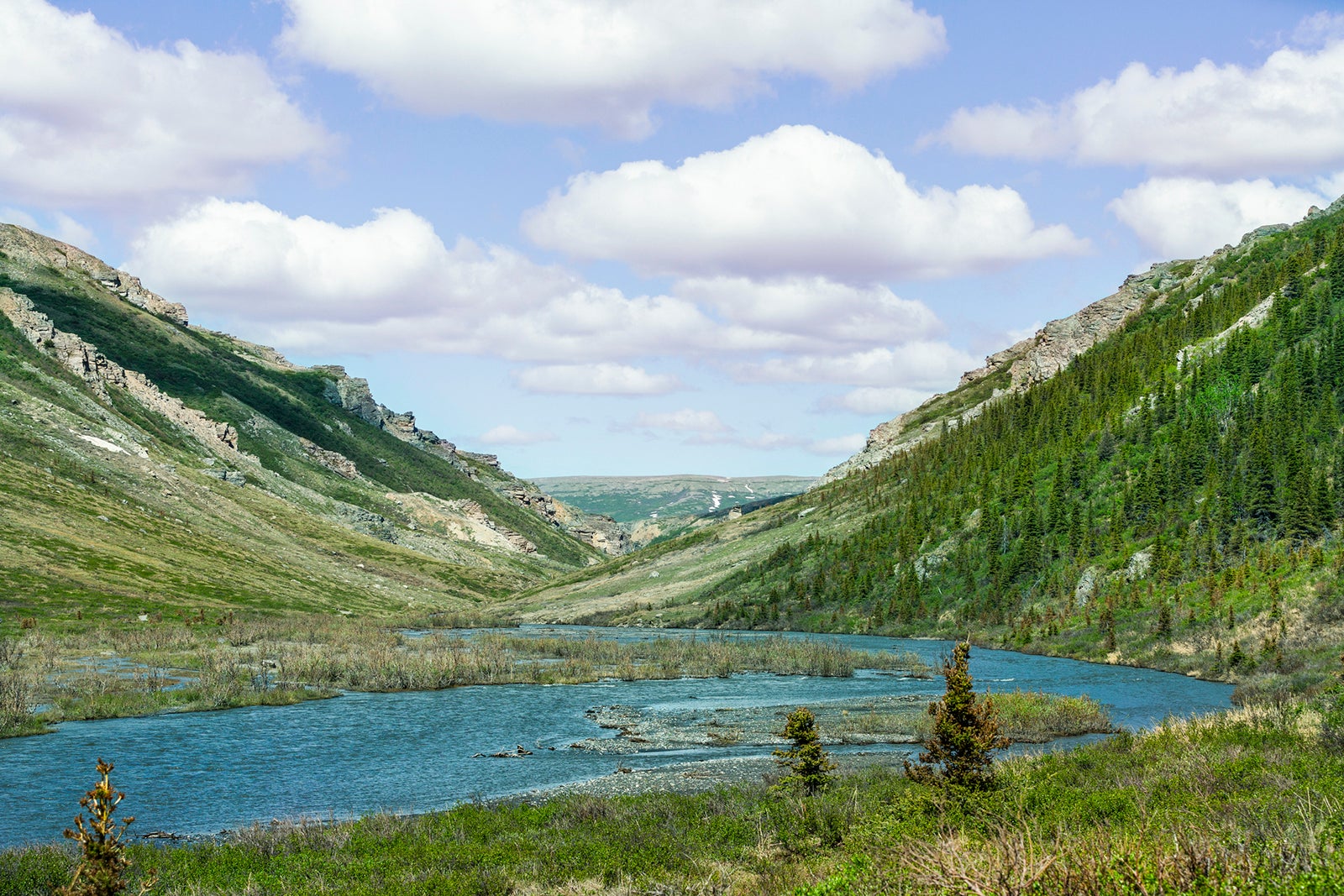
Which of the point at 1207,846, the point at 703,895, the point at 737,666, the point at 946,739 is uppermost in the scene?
the point at 1207,846

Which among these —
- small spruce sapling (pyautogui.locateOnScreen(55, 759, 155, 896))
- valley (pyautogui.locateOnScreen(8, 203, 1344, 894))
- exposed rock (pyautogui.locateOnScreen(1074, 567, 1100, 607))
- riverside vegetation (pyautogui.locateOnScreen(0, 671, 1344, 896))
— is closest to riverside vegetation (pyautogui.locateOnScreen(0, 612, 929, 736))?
valley (pyautogui.locateOnScreen(8, 203, 1344, 894))

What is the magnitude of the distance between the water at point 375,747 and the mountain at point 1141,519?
10.1 m

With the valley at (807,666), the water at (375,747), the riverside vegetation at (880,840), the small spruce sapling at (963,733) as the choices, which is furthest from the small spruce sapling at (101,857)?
the water at (375,747)

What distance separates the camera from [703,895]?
734 inches

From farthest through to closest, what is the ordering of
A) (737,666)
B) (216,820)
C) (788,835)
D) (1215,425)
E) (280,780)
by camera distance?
(1215,425), (737,666), (280,780), (216,820), (788,835)

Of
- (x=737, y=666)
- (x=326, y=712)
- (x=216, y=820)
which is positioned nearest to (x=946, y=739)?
(x=216, y=820)

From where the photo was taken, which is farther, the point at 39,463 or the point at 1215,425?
the point at 39,463

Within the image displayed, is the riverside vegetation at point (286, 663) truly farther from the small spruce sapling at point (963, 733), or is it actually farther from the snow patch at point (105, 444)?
the snow patch at point (105, 444)

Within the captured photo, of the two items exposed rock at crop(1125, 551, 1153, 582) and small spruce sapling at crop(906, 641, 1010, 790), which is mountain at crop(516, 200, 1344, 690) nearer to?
exposed rock at crop(1125, 551, 1153, 582)

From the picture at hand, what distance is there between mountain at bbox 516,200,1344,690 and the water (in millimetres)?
10133

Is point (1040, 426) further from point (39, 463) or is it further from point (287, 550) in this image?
point (39, 463)

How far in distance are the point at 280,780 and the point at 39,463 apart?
14553 cm

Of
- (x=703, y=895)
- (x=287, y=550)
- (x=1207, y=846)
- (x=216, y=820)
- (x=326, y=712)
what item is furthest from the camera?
(x=287, y=550)

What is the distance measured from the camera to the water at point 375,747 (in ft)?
121
